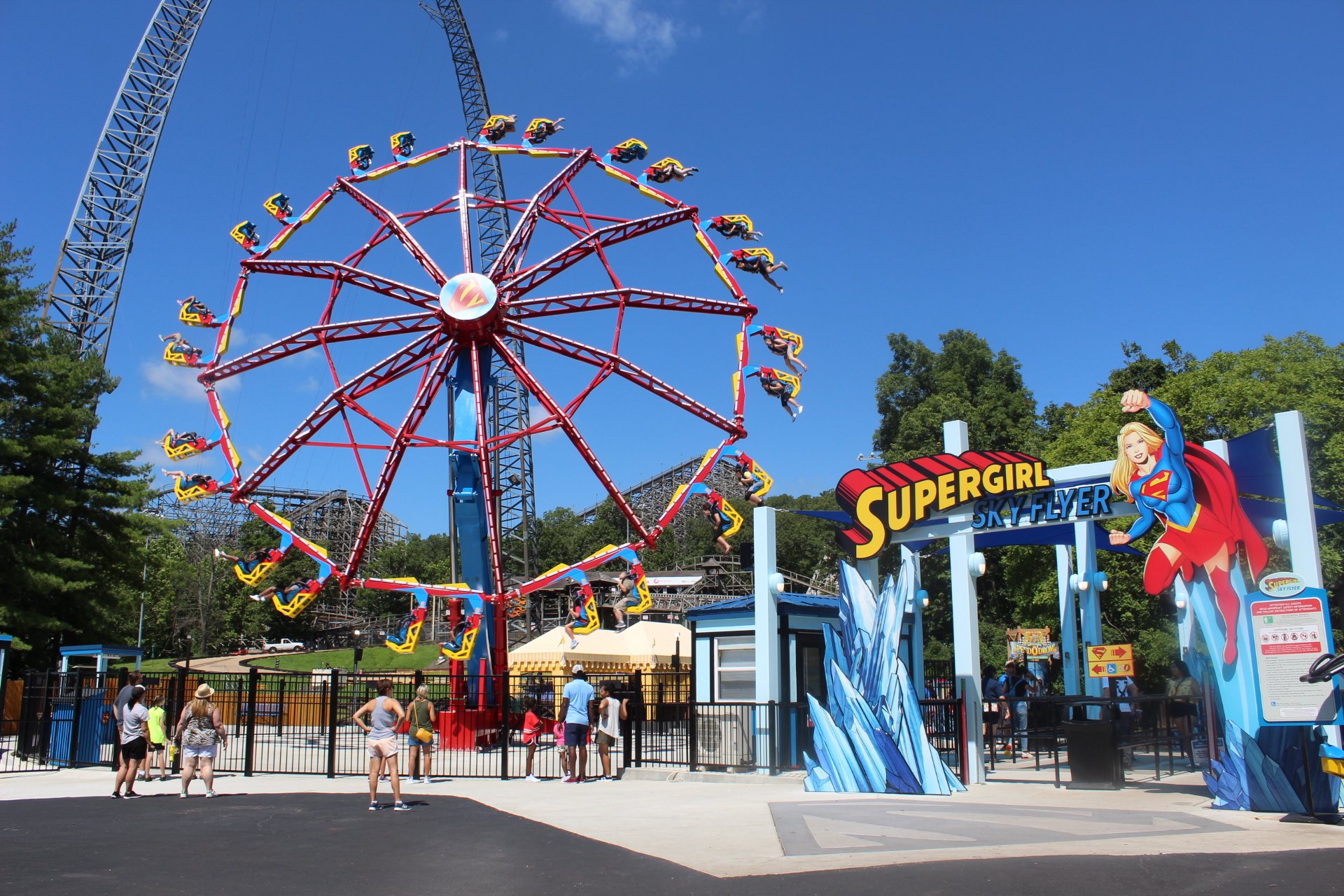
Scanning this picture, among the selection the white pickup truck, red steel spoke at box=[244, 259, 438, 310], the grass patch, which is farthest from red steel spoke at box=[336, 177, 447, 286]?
the white pickup truck

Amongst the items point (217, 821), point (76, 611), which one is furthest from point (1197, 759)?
point (76, 611)

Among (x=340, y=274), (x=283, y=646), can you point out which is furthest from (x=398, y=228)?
(x=283, y=646)

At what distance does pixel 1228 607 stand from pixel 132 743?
14.6 meters

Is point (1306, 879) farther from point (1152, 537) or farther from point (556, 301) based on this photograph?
point (1152, 537)

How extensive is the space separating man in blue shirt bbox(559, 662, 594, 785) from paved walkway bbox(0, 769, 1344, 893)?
459 mm

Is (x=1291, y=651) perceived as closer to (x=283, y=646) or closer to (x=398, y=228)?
(x=398, y=228)

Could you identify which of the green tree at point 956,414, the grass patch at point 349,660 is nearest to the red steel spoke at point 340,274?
the green tree at point 956,414

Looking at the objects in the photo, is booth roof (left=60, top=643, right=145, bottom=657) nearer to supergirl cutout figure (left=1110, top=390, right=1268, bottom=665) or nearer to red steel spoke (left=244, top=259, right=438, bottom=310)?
red steel spoke (left=244, top=259, right=438, bottom=310)

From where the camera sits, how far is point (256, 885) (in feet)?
27.1

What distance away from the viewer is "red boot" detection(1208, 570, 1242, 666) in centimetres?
1278

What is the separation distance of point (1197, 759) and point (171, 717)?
19336 millimetres

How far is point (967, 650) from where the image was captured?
51.4 ft

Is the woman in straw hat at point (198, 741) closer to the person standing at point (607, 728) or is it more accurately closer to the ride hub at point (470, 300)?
the person standing at point (607, 728)

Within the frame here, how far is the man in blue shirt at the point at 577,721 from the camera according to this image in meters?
17.0
